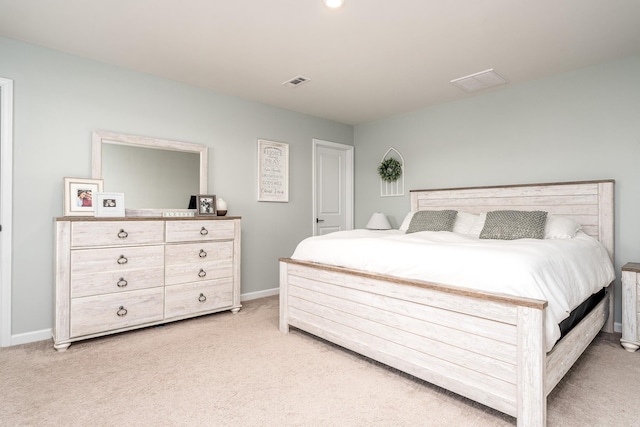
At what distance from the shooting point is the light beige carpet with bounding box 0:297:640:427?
1721mm

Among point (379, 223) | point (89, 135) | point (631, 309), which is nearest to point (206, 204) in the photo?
point (89, 135)

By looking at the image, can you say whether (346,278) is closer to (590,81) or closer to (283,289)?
(283,289)

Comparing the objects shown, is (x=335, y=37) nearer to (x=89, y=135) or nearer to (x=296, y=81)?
(x=296, y=81)

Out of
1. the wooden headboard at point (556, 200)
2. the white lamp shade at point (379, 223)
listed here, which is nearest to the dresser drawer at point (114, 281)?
the white lamp shade at point (379, 223)

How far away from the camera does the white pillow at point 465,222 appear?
344cm

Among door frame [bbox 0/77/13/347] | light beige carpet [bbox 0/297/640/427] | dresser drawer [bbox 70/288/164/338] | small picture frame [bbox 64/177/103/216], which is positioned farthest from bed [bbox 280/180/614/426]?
door frame [bbox 0/77/13/347]

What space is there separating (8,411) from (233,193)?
2.59m

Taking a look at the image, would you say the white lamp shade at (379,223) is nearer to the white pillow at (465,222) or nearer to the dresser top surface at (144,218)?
the white pillow at (465,222)


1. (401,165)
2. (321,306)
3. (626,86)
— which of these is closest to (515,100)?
(626,86)

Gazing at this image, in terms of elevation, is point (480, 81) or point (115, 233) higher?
point (480, 81)

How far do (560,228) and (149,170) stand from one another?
372 centimetres

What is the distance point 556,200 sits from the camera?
3277mm

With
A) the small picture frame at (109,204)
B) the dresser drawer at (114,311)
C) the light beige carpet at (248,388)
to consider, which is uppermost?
the small picture frame at (109,204)

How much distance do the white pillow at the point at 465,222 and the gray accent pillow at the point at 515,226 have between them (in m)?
0.36
